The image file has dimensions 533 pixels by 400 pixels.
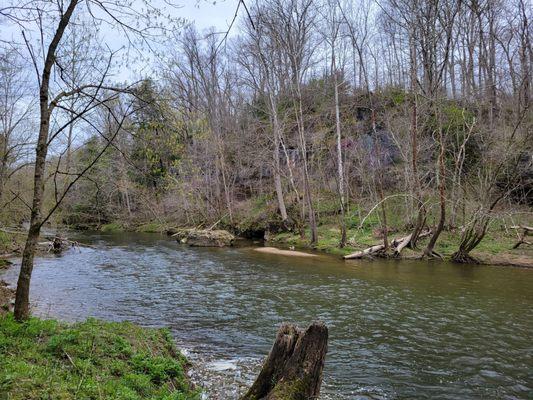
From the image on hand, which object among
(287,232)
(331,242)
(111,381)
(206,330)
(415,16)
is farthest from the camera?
(287,232)

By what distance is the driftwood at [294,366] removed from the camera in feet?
16.3

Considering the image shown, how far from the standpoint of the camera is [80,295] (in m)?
12.9

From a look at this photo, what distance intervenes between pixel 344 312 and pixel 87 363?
7386mm

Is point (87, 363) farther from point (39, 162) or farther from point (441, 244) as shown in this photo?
point (441, 244)

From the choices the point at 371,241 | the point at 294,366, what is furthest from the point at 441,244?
the point at 294,366

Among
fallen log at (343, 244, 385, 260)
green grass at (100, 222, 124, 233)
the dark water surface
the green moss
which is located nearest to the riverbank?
fallen log at (343, 244, 385, 260)

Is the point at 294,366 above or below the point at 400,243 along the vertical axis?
above

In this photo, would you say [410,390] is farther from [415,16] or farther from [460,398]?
[415,16]

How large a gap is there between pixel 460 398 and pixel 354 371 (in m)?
1.75

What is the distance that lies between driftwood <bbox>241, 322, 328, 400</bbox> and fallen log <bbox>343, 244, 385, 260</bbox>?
16614 millimetres

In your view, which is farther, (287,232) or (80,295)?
(287,232)

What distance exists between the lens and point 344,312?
11.2m

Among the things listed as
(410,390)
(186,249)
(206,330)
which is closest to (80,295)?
(206,330)

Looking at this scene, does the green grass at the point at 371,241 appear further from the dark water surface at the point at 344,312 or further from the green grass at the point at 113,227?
the green grass at the point at 113,227
